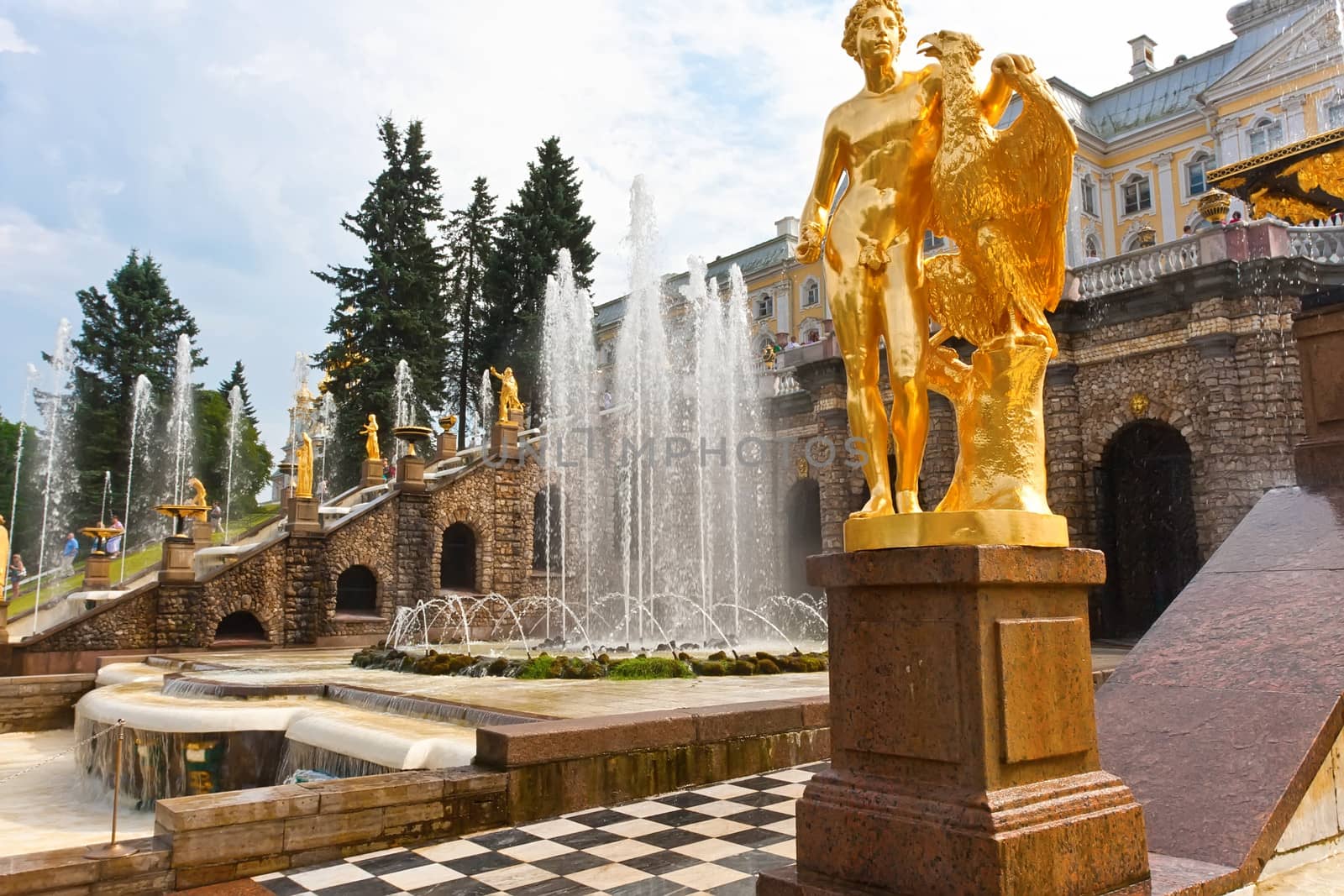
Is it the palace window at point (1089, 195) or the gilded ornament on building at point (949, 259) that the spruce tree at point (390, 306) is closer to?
the palace window at point (1089, 195)

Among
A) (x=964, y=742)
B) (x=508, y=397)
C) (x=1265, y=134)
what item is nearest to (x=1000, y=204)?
(x=964, y=742)

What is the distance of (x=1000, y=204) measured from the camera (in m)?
3.80

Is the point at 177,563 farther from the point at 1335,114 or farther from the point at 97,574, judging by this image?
the point at 1335,114

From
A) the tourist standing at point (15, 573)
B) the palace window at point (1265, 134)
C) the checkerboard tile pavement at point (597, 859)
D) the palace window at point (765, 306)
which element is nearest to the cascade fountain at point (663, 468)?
the checkerboard tile pavement at point (597, 859)

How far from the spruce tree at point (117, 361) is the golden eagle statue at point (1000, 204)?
128 ft

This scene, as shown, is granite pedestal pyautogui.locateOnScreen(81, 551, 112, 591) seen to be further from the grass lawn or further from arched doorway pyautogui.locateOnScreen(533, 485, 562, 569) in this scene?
arched doorway pyautogui.locateOnScreen(533, 485, 562, 569)

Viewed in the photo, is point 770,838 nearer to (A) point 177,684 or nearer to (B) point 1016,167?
(B) point 1016,167

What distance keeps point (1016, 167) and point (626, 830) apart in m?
3.70

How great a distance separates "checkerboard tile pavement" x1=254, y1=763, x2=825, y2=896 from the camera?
406cm

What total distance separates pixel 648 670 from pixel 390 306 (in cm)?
2746

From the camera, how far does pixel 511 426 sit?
26172mm

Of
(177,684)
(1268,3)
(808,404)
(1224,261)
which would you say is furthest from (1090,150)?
(177,684)

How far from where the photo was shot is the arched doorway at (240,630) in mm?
19969

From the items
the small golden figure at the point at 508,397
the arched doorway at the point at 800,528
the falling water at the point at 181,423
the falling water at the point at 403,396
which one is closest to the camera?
the arched doorway at the point at 800,528
